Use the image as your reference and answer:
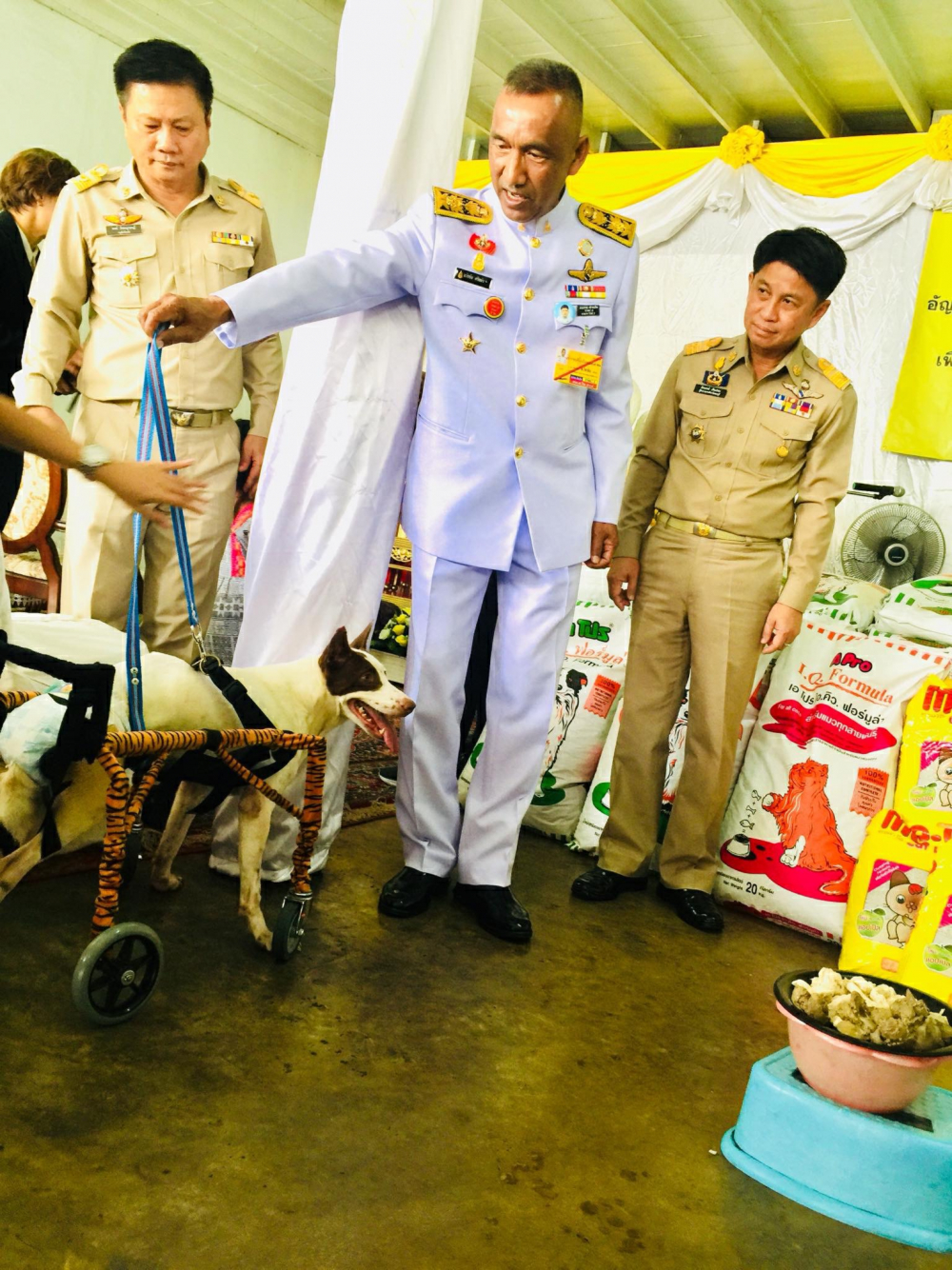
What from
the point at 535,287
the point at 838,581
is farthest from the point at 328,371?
the point at 838,581

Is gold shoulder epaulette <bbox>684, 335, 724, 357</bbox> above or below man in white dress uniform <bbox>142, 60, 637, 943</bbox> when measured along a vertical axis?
above

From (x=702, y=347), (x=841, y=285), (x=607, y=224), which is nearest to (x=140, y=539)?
(x=607, y=224)

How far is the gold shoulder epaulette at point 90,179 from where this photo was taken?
7.73 ft

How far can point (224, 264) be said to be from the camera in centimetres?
245

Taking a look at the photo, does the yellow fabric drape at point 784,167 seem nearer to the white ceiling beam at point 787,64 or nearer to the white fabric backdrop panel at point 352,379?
the white ceiling beam at point 787,64

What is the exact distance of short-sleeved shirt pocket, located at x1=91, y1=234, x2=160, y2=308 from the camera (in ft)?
7.74

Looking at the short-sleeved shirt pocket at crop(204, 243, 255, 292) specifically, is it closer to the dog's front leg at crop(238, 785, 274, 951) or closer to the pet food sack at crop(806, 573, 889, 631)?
the dog's front leg at crop(238, 785, 274, 951)

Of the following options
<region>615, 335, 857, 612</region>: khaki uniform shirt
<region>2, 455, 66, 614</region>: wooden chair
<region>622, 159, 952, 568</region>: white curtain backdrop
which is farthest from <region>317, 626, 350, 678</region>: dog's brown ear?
<region>622, 159, 952, 568</region>: white curtain backdrop

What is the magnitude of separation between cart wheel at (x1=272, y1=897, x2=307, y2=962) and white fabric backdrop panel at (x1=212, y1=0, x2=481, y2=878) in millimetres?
400

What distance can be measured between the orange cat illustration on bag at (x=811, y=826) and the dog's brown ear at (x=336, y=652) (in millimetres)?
1507

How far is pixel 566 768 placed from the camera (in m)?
3.42

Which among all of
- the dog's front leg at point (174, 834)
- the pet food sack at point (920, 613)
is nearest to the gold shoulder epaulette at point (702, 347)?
the pet food sack at point (920, 613)

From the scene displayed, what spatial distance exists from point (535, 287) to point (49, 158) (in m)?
1.54

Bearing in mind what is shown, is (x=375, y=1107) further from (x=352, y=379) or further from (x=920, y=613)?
(x=920, y=613)
